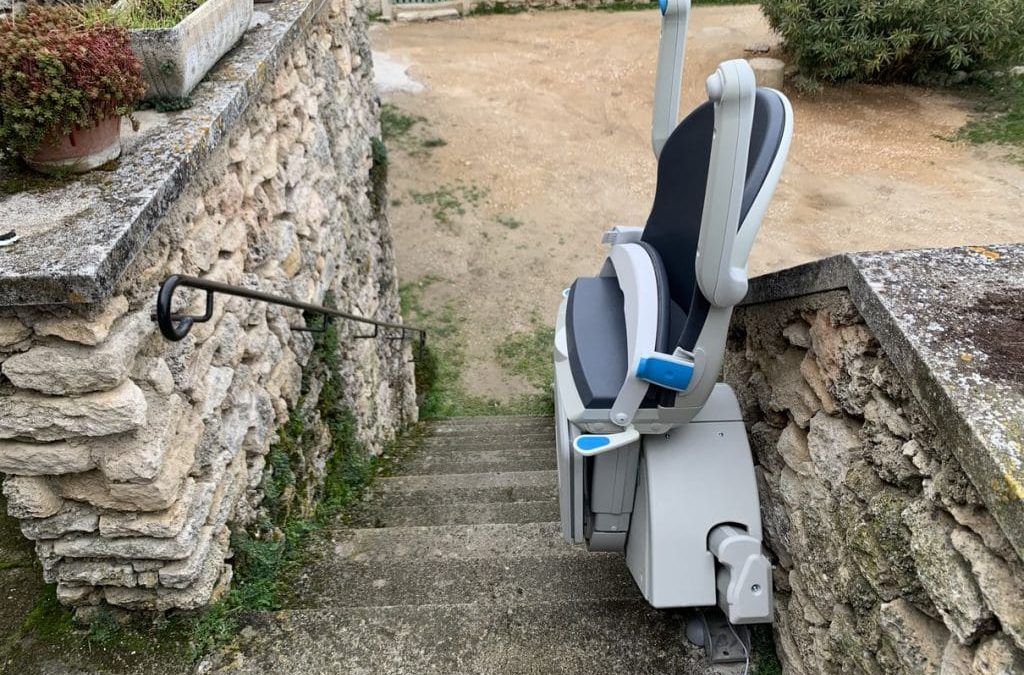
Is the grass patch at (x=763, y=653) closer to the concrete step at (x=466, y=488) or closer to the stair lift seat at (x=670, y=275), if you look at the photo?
the stair lift seat at (x=670, y=275)

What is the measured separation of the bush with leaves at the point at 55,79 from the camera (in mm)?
1537

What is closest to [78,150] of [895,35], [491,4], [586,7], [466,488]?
[466,488]

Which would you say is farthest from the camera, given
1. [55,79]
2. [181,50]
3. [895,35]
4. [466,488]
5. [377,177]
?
[895,35]

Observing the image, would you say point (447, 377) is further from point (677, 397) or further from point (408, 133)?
point (677, 397)

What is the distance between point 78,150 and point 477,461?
284 centimetres

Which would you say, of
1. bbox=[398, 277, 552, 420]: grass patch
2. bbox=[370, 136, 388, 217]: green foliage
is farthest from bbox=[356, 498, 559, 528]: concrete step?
bbox=[398, 277, 552, 420]: grass patch

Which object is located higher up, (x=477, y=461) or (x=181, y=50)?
(x=181, y=50)

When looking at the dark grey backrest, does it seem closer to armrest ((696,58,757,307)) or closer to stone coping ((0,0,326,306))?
armrest ((696,58,757,307))

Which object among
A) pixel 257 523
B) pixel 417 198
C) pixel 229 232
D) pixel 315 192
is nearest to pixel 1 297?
pixel 229 232

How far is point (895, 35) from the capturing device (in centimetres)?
859

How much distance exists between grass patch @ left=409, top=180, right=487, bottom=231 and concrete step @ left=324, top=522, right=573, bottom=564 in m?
5.46

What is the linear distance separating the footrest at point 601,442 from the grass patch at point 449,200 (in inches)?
Result: 243

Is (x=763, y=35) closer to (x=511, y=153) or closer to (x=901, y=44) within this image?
(x=901, y=44)

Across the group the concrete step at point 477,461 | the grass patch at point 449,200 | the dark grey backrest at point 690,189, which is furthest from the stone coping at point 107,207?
the grass patch at point 449,200
